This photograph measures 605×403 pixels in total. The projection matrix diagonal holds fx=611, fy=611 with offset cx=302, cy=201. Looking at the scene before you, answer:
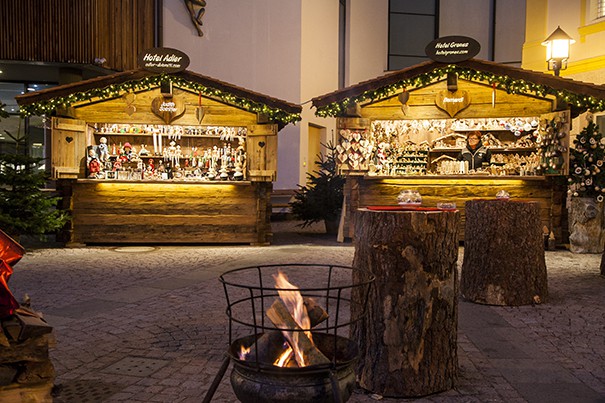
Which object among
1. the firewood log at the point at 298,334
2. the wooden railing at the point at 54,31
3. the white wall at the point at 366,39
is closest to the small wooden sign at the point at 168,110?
the wooden railing at the point at 54,31

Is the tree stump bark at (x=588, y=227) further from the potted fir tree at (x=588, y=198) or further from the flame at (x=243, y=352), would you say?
the flame at (x=243, y=352)

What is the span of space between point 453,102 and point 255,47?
800 centimetres

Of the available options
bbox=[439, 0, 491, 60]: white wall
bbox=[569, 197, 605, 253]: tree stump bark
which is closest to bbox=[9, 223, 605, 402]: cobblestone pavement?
bbox=[569, 197, 605, 253]: tree stump bark

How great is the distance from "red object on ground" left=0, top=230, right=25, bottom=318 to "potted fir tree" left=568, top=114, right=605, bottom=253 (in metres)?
10.9

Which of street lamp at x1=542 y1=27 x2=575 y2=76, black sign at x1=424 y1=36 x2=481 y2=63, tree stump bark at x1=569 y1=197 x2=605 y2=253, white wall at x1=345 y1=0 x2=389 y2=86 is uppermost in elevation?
white wall at x1=345 y1=0 x2=389 y2=86

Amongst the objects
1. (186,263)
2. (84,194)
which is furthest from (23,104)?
(186,263)

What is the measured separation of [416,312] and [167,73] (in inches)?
361

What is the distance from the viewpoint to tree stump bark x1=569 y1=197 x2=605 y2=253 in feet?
39.0

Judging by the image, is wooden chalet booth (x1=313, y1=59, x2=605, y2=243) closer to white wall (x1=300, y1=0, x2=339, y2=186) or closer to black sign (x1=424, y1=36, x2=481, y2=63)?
black sign (x1=424, y1=36, x2=481, y2=63)

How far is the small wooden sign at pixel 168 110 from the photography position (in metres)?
12.5

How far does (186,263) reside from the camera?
10117 mm

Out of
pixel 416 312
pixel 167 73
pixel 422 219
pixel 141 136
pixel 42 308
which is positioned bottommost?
pixel 42 308

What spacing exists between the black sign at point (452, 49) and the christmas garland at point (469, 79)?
1.14ft

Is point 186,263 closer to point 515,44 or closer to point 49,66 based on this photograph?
point 49,66
